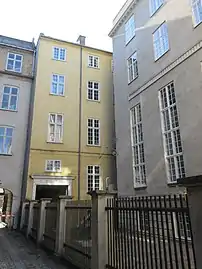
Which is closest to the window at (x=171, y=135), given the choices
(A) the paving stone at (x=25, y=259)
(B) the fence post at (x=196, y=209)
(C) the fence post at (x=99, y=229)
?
(C) the fence post at (x=99, y=229)

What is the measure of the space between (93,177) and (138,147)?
265 inches

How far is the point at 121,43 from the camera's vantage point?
19016 mm

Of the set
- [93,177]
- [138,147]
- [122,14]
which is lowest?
[93,177]

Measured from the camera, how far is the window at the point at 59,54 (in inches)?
872

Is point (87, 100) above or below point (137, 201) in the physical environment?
above

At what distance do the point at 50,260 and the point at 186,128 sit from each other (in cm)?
784

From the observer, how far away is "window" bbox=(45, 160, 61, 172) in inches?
751

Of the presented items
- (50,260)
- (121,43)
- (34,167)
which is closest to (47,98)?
(34,167)

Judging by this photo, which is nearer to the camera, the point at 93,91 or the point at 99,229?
the point at 99,229

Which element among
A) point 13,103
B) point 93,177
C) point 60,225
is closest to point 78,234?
point 60,225

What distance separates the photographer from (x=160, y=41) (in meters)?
14.1

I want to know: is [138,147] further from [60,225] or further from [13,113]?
[13,113]

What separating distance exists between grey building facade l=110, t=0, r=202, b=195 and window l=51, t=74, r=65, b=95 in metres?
5.53

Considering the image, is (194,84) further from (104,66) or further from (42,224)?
(104,66)
